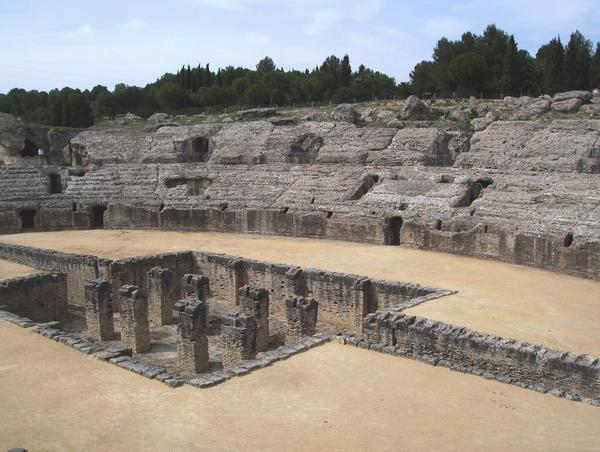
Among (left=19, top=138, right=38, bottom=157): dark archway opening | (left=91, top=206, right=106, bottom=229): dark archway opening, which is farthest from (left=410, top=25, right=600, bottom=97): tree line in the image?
(left=19, top=138, right=38, bottom=157): dark archway opening

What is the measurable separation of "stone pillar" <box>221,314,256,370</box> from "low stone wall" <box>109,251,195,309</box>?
5.02 m

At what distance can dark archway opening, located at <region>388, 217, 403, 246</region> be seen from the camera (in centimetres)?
2161

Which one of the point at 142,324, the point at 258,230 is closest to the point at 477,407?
the point at 142,324

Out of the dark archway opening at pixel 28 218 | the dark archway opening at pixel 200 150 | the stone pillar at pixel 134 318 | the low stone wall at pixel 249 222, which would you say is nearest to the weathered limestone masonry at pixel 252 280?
the stone pillar at pixel 134 318

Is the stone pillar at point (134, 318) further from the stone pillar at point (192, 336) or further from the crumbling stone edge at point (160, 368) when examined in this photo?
the stone pillar at point (192, 336)

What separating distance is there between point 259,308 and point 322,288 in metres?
2.57

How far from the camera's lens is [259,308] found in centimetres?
1357

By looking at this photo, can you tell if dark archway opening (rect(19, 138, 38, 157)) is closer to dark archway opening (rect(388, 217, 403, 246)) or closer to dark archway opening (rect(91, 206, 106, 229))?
dark archway opening (rect(91, 206, 106, 229))

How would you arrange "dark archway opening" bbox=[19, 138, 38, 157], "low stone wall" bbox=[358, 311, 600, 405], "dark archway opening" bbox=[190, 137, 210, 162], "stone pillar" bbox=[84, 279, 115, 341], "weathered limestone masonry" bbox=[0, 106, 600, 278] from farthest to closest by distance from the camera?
"dark archway opening" bbox=[19, 138, 38, 157]
"dark archway opening" bbox=[190, 137, 210, 162]
"weathered limestone masonry" bbox=[0, 106, 600, 278]
"stone pillar" bbox=[84, 279, 115, 341]
"low stone wall" bbox=[358, 311, 600, 405]

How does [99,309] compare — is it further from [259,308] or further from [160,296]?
[259,308]

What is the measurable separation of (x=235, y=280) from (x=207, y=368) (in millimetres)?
5215

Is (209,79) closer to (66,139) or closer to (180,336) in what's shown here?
(66,139)

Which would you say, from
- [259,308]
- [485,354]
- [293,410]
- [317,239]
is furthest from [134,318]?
[317,239]

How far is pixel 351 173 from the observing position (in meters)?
24.8
